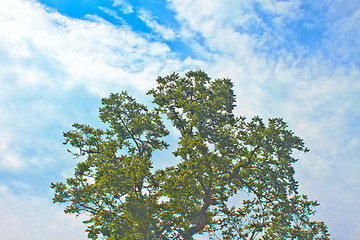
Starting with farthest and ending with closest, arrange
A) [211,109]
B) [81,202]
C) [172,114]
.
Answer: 1. [172,114]
2. [81,202]
3. [211,109]

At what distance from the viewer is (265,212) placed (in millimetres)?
20094

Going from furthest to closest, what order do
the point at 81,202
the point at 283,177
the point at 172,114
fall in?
the point at 172,114
the point at 81,202
the point at 283,177

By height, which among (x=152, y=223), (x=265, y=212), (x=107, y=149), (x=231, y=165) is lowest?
(x=152, y=223)

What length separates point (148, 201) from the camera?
17.0 metres

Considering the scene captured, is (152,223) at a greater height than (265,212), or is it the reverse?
(265,212)

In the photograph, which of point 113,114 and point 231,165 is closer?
point 231,165

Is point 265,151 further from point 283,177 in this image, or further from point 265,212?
point 265,212

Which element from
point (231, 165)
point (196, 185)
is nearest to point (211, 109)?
point (231, 165)

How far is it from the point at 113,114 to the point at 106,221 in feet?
27.8

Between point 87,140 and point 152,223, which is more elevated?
point 87,140

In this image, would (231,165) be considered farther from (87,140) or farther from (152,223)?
(87,140)

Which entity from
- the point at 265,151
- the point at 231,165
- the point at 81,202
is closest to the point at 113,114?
the point at 81,202

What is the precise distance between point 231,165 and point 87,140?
12.0 metres

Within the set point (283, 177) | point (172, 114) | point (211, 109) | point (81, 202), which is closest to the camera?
point (283, 177)
